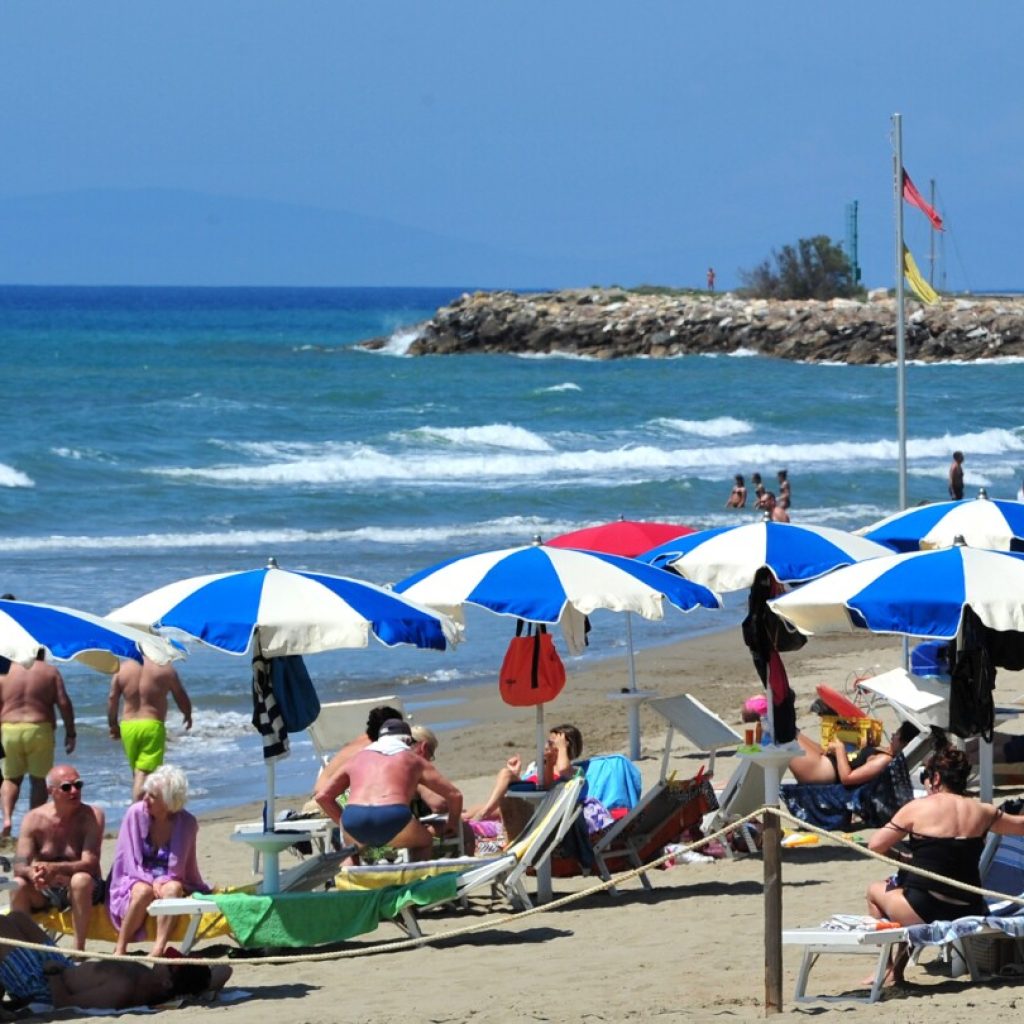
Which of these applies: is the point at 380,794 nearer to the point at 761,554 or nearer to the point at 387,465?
the point at 761,554

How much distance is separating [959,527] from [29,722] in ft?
19.2

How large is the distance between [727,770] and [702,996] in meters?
5.63

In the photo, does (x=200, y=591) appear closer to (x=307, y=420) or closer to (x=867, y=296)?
(x=307, y=420)

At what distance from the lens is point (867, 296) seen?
87812 millimetres

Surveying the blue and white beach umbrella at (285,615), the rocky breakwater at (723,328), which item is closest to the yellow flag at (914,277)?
the blue and white beach umbrella at (285,615)

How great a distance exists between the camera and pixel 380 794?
8.58 metres

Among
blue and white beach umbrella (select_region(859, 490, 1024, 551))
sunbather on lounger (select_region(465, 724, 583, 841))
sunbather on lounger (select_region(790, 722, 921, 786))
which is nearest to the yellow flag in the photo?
blue and white beach umbrella (select_region(859, 490, 1024, 551))

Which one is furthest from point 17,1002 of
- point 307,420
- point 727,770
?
point 307,420

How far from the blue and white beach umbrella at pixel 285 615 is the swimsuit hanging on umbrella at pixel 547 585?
2.11ft

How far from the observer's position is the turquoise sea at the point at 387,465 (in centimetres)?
1758

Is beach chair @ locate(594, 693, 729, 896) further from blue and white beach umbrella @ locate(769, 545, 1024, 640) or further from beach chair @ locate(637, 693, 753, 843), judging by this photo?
blue and white beach umbrella @ locate(769, 545, 1024, 640)

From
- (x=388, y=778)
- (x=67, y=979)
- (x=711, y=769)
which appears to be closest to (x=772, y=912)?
(x=388, y=778)

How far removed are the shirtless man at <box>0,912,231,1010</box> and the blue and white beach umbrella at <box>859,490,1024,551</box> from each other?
20.4 ft

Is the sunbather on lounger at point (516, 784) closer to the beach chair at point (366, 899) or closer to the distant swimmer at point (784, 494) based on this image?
the beach chair at point (366, 899)
